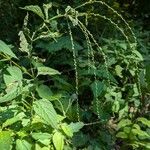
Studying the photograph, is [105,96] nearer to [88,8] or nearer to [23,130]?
[23,130]

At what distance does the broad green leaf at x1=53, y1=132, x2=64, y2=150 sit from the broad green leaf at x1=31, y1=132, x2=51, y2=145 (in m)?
0.03

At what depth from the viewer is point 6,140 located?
205 cm

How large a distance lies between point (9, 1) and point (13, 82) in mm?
2595

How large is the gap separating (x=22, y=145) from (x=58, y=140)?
215 millimetres

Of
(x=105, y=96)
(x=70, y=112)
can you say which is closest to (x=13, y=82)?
(x=70, y=112)

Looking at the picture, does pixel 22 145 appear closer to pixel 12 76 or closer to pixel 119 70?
pixel 12 76

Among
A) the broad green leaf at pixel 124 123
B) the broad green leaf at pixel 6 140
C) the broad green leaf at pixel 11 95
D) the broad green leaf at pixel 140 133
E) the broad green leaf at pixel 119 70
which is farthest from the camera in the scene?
→ the broad green leaf at pixel 119 70

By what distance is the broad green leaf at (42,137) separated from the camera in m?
2.17

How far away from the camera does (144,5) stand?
583 centimetres

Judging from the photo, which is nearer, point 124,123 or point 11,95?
point 11,95

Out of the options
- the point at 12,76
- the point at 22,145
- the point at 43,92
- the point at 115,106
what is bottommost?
the point at 115,106

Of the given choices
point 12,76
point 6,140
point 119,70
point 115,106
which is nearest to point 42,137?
point 6,140

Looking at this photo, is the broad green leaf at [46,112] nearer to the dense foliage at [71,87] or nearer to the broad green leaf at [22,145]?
the dense foliage at [71,87]

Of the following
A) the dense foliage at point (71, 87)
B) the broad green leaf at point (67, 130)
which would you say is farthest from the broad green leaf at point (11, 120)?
the broad green leaf at point (67, 130)
